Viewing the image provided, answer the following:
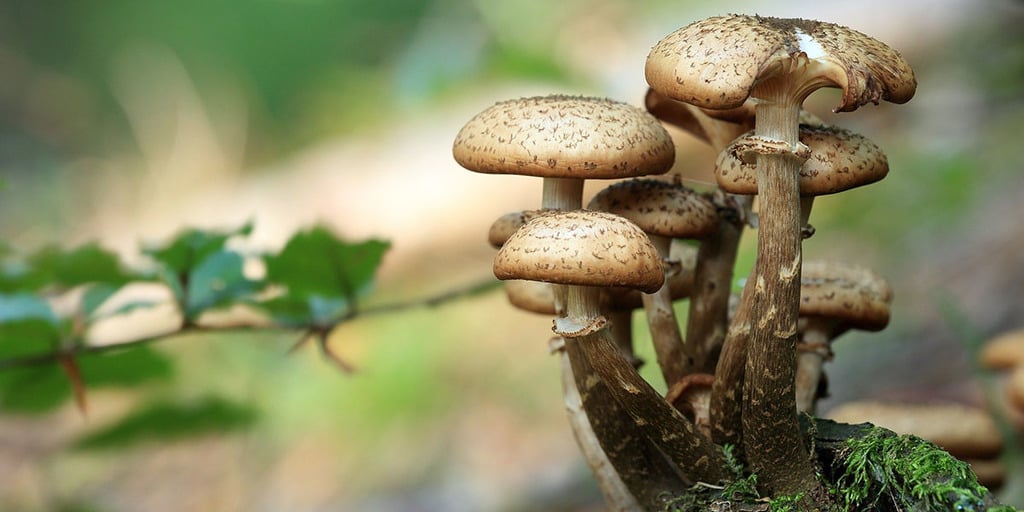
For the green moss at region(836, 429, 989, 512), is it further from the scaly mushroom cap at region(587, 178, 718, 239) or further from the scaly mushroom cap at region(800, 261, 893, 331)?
the scaly mushroom cap at region(587, 178, 718, 239)

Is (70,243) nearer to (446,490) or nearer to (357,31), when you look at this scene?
(357,31)

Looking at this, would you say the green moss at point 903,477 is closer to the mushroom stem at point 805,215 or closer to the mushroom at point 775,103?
the mushroom at point 775,103

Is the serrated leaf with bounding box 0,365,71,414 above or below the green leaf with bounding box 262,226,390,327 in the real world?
below

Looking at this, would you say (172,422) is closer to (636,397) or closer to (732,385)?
(636,397)

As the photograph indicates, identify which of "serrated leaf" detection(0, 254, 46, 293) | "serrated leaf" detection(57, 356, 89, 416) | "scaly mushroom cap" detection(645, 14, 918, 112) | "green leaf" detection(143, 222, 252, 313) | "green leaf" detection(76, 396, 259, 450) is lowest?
"green leaf" detection(76, 396, 259, 450)

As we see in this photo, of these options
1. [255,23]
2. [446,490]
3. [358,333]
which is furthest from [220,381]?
[255,23]

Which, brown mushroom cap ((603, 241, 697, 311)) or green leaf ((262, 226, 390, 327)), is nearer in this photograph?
brown mushroom cap ((603, 241, 697, 311))

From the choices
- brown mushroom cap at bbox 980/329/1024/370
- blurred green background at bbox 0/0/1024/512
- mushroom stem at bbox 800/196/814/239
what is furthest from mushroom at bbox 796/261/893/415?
blurred green background at bbox 0/0/1024/512
